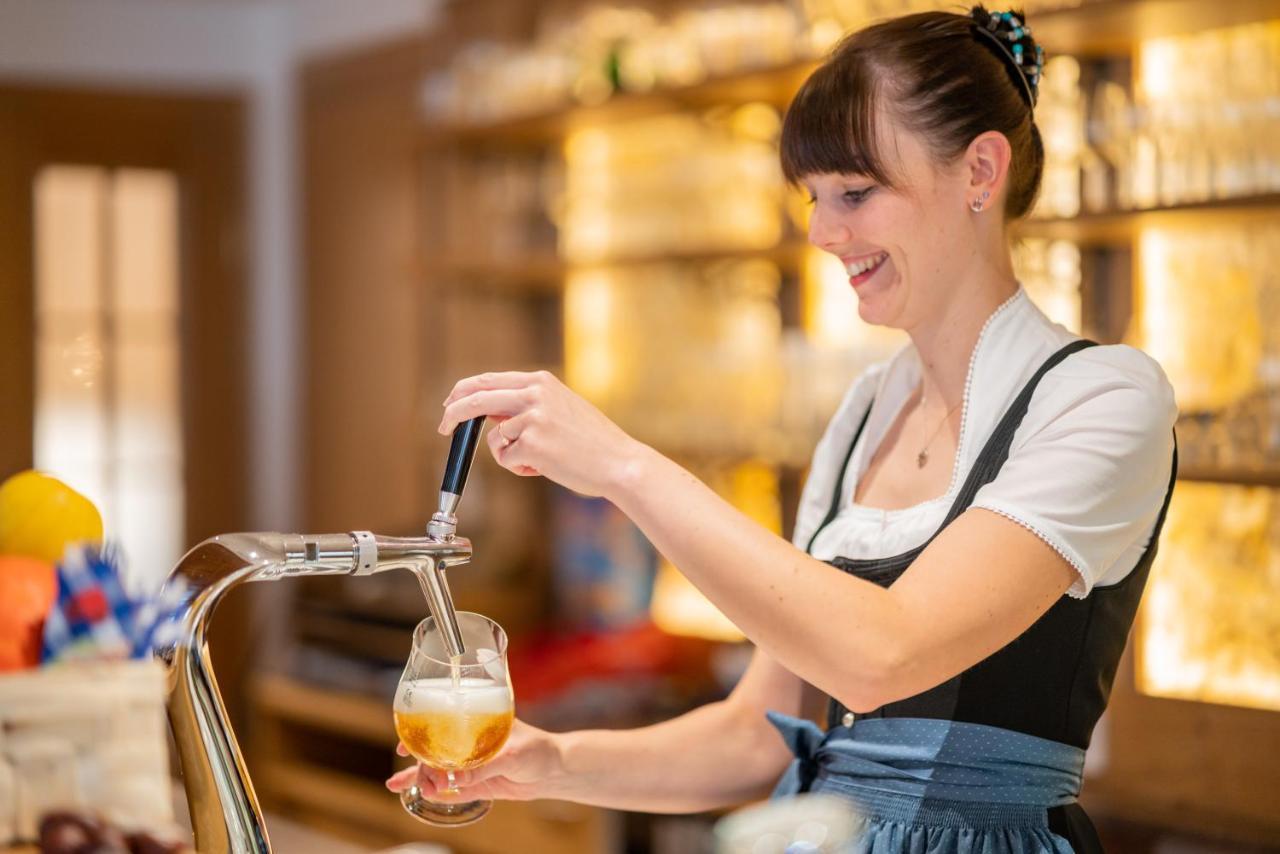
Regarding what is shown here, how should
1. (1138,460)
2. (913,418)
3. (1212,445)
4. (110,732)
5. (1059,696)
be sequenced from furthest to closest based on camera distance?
(1212,445), (913,418), (1059,696), (1138,460), (110,732)

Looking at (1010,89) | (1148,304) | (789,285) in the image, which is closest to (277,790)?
(789,285)

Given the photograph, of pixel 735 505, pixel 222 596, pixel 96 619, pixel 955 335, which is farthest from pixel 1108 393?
pixel 735 505

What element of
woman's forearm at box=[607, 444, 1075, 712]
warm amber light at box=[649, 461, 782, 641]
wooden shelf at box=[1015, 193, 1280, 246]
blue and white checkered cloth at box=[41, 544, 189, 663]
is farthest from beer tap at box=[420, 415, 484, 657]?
warm amber light at box=[649, 461, 782, 641]

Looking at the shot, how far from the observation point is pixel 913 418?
1.66m

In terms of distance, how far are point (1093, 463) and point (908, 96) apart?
0.39m

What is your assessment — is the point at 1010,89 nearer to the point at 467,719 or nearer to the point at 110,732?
the point at 467,719

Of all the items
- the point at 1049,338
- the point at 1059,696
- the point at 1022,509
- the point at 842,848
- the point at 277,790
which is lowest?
the point at 277,790

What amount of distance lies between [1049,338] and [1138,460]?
0.67 ft

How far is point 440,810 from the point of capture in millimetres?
1386

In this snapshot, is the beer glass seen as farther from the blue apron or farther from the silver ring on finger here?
the blue apron

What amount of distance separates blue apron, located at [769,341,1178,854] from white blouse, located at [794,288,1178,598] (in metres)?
0.03

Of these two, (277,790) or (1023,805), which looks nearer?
(1023,805)

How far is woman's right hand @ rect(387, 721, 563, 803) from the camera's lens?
142cm

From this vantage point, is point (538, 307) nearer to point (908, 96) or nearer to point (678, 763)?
point (678, 763)
